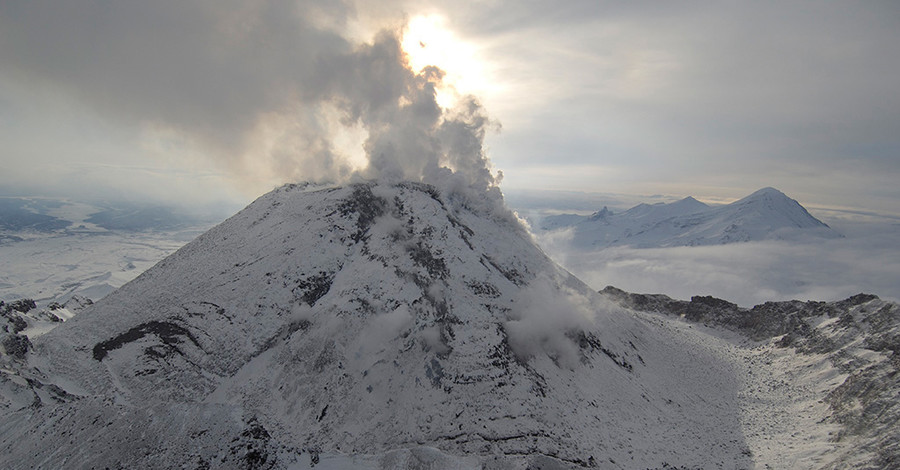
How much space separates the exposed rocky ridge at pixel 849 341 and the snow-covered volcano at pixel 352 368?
33.5 feet

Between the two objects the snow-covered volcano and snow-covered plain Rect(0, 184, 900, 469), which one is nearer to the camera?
the snow-covered volcano

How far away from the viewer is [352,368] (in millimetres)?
36031

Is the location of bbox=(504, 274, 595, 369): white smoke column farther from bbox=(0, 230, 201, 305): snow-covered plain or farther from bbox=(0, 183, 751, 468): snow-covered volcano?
bbox=(0, 230, 201, 305): snow-covered plain

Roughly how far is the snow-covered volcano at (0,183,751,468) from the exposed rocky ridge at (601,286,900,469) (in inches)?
402

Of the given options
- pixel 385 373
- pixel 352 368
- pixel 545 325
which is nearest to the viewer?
pixel 385 373

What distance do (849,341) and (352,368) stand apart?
70114 mm

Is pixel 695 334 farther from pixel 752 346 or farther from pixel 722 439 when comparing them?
pixel 722 439

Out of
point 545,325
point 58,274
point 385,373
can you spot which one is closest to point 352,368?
point 385,373

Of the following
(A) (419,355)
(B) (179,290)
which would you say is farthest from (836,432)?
(B) (179,290)

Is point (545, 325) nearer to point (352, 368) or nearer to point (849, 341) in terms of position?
point (352, 368)

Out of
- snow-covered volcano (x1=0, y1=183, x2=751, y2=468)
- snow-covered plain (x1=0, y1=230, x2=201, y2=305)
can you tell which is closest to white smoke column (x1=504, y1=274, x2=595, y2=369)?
snow-covered volcano (x1=0, y1=183, x2=751, y2=468)

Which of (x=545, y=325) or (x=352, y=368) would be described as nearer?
(x=352, y=368)

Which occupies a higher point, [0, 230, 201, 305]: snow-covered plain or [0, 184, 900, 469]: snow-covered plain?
[0, 184, 900, 469]: snow-covered plain

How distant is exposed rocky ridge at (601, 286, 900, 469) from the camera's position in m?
35.1
